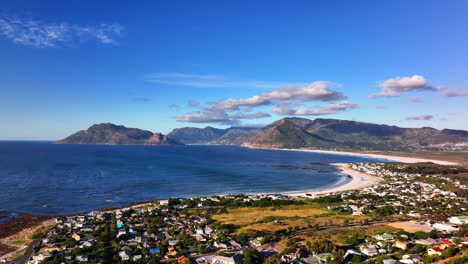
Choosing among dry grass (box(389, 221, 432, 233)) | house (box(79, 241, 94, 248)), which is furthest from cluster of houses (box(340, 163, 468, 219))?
house (box(79, 241, 94, 248))

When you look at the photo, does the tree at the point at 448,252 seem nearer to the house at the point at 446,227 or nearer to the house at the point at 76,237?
the house at the point at 446,227

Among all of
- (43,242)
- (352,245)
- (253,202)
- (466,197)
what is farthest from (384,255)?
(466,197)

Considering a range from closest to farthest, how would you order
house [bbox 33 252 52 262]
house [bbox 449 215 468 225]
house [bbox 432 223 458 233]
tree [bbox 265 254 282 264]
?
tree [bbox 265 254 282 264] → house [bbox 33 252 52 262] → house [bbox 432 223 458 233] → house [bbox 449 215 468 225]

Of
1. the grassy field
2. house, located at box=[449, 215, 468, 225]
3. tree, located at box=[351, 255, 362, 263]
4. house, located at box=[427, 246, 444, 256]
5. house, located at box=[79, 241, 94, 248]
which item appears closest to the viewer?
tree, located at box=[351, 255, 362, 263]

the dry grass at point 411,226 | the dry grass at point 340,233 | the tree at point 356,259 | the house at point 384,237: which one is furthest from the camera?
the dry grass at point 411,226

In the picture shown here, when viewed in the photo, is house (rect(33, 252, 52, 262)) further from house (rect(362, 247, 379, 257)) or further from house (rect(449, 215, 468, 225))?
house (rect(449, 215, 468, 225))

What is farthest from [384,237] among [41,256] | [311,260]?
[41,256]

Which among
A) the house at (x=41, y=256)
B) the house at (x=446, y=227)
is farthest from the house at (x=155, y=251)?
the house at (x=446, y=227)
